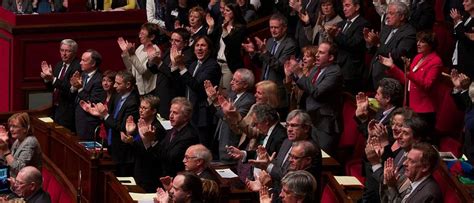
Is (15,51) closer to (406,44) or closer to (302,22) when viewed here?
(302,22)

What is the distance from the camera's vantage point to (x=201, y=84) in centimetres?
935

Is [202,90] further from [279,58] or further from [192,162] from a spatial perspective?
[192,162]

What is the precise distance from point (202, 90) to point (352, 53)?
3.80ft

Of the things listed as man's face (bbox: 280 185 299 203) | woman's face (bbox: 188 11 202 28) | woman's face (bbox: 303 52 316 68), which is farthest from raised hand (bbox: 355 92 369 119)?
woman's face (bbox: 188 11 202 28)

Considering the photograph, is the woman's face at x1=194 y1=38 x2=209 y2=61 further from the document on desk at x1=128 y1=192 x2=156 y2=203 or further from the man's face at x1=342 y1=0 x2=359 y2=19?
the document on desk at x1=128 y1=192 x2=156 y2=203

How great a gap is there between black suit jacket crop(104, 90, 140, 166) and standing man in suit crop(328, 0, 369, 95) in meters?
1.58

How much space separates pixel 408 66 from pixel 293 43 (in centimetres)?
118

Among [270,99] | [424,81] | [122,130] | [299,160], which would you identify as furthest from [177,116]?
[424,81]

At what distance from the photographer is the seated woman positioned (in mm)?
8398

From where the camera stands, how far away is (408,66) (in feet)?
28.4

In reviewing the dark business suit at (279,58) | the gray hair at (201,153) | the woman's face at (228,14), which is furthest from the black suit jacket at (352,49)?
the gray hair at (201,153)

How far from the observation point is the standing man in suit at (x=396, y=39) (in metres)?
8.86

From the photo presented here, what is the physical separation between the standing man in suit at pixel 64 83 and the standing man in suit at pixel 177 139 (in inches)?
86.5

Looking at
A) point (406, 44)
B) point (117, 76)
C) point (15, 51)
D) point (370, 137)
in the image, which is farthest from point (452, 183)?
point (15, 51)
